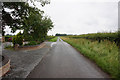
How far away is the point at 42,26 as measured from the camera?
13.5 m

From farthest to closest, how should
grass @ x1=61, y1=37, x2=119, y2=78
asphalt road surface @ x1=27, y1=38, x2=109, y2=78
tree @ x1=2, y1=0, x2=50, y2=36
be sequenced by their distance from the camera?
1. tree @ x1=2, y1=0, x2=50, y2=36
2. grass @ x1=61, y1=37, x2=119, y2=78
3. asphalt road surface @ x1=27, y1=38, x2=109, y2=78

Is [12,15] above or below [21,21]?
above

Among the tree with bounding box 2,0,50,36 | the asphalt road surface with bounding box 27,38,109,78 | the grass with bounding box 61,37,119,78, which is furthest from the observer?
the tree with bounding box 2,0,50,36

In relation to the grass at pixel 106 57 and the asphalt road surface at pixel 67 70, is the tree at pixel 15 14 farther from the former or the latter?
the grass at pixel 106 57

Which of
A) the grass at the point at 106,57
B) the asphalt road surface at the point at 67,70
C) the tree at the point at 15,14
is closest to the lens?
the asphalt road surface at the point at 67,70

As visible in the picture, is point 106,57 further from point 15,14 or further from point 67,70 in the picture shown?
point 15,14

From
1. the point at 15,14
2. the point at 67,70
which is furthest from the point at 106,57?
the point at 15,14

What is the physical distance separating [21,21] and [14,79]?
4.88 metres

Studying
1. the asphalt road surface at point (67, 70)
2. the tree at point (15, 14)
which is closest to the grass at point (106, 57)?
the asphalt road surface at point (67, 70)

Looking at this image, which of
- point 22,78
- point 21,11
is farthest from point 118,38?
point 21,11

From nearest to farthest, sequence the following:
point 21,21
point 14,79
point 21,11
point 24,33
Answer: point 14,79 < point 21,11 < point 21,21 < point 24,33

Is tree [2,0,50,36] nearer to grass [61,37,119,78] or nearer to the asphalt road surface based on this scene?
the asphalt road surface

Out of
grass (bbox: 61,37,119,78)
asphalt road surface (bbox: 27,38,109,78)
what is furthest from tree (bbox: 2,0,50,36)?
grass (bbox: 61,37,119,78)

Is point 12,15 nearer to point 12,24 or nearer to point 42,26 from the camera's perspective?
point 12,24
